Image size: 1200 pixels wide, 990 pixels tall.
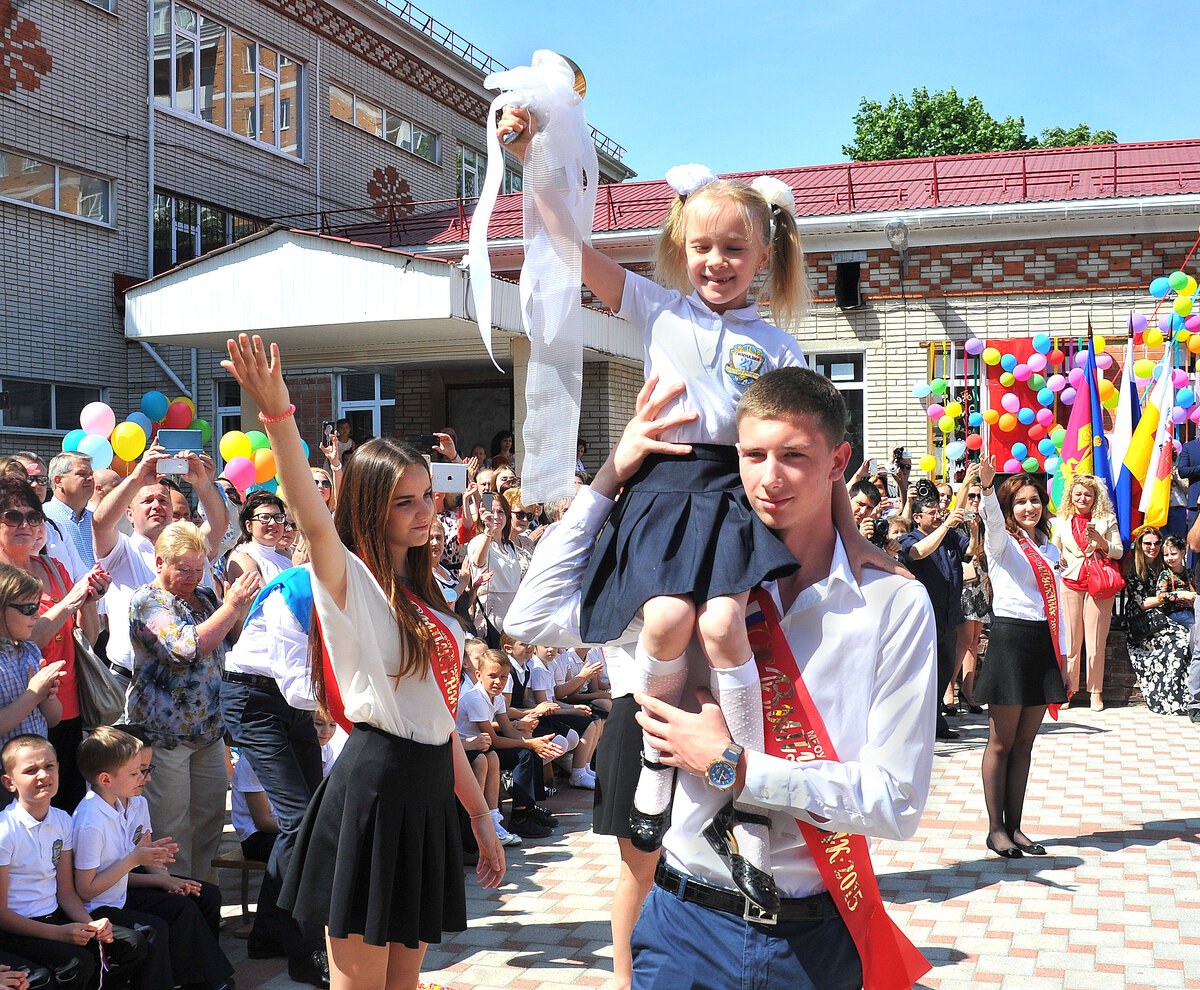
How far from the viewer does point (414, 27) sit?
2300cm

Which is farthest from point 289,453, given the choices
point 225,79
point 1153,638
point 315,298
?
point 225,79

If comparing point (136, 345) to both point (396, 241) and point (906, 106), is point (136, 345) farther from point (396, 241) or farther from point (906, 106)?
point (906, 106)

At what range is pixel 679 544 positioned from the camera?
233 cm

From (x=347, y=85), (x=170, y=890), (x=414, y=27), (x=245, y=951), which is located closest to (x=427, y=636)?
(x=170, y=890)

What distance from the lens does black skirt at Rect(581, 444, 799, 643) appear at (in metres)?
2.19

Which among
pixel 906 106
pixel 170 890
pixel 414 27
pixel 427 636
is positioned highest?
pixel 906 106

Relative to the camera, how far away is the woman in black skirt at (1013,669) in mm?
6203

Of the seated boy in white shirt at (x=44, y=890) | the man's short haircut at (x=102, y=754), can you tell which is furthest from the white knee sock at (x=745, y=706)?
the man's short haircut at (x=102, y=754)

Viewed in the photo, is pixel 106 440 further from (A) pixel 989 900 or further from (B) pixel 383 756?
(A) pixel 989 900

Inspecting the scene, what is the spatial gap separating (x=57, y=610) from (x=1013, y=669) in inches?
187

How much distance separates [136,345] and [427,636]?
16.6 meters

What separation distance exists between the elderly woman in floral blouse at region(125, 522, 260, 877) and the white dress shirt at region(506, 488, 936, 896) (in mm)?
3151

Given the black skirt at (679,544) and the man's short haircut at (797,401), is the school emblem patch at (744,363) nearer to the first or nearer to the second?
the black skirt at (679,544)

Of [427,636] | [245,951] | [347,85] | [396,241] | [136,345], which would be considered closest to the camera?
[427,636]
